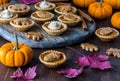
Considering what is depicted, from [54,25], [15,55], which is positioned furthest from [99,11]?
[15,55]

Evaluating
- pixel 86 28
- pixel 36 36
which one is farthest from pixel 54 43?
pixel 86 28

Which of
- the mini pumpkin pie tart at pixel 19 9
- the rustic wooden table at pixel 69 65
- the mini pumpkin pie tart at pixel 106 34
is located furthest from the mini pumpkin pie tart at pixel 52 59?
the mini pumpkin pie tart at pixel 19 9

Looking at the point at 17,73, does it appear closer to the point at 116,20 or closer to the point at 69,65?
the point at 69,65

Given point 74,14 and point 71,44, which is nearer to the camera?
point 71,44

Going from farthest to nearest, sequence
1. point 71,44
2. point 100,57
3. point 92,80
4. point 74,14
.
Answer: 1. point 74,14
2. point 71,44
3. point 100,57
4. point 92,80

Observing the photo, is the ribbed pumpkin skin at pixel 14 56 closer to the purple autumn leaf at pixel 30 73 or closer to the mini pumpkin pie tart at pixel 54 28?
the purple autumn leaf at pixel 30 73

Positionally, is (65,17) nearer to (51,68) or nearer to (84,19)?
(84,19)

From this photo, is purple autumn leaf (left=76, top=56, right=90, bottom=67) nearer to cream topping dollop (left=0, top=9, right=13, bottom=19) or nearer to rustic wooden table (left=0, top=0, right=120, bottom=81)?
rustic wooden table (left=0, top=0, right=120, bottom=81)
